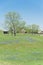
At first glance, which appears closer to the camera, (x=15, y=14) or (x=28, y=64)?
(x=28, y=64)

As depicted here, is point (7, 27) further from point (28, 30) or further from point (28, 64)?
point (28, 64)

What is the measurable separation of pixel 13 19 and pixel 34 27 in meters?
80.3

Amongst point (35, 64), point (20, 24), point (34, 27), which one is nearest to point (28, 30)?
point (34, 27)

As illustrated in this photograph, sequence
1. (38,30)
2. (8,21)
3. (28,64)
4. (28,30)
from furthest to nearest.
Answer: (38,30)
(28,30)
(8,21)
(28,64)

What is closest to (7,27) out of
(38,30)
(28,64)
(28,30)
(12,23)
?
(12,23)

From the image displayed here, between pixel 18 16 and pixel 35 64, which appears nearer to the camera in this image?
pixel 35 64

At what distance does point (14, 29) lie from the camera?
Result: 118 metres

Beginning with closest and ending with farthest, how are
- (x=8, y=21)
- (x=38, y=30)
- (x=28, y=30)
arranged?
(x=8, y=21) → (x=28, y=30) → (x=38, y=30)

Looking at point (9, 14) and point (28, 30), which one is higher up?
point (9, 14)

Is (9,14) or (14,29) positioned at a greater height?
(9,14)

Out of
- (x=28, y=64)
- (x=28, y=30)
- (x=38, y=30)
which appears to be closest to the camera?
(x=28, y=64)

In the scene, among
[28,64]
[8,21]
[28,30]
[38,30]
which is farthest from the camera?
[38,30]

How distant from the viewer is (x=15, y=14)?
117m

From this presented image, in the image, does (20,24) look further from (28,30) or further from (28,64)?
(28,64)
